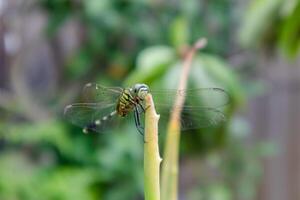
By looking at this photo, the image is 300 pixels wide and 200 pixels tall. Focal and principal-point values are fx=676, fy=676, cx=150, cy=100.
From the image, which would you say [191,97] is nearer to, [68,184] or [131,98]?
[131,98]

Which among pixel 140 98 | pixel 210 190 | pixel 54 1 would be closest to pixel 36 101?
pixel 54 1

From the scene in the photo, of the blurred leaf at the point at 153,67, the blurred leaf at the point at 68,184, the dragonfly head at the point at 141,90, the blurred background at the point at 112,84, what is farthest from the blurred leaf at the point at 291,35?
the blurred leaf at the point at 68,184

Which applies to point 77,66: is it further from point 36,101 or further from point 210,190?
point 210,190

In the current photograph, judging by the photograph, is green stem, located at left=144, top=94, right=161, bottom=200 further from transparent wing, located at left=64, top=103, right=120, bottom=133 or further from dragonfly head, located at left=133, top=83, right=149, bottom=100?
transparent wing, located at left=64, top=103, right=120, bottom=133

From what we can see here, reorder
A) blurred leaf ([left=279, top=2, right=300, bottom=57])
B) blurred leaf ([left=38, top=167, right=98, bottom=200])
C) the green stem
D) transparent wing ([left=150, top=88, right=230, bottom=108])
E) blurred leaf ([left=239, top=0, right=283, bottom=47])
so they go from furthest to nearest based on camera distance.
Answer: blurred leaf ([left=38, top=167, right=98, bottom=200]) → blurred leaf ([left=239, top=0, right=283, bottom=47]) → blurred leaf ([left=279, top=2, right=300, bottom=57]) → transparent wing ([left=150, top=88, right=230, bottom=108]) → the green stem

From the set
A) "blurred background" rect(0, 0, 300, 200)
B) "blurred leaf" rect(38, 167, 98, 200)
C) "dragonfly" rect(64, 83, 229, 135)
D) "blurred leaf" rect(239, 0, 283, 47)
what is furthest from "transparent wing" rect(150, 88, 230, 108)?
"blurred leaf" rect(38, 167, 98, 200)

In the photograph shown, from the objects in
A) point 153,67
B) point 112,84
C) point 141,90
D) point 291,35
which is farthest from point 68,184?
point 141,90
